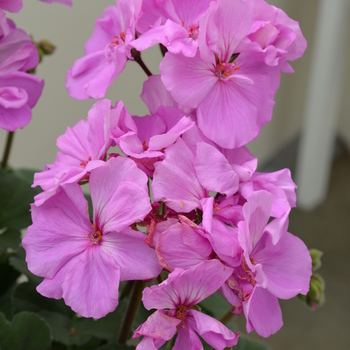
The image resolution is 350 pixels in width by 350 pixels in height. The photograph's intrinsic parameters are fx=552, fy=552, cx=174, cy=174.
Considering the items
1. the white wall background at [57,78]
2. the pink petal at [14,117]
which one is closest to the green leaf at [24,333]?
the pink petal at [14,117]

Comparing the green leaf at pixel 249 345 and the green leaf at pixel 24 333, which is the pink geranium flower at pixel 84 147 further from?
the green leaf at pixel 249 345

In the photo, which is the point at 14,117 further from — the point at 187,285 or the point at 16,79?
the point at 187,285

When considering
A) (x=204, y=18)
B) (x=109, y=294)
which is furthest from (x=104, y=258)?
(x=204, y=18)

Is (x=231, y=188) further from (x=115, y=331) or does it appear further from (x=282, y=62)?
(x=115, y=331)

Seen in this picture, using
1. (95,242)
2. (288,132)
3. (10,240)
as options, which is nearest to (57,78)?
(10,240)

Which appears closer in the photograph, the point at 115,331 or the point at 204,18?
the point at 204,18

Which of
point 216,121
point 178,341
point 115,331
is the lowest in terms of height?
point 115,331

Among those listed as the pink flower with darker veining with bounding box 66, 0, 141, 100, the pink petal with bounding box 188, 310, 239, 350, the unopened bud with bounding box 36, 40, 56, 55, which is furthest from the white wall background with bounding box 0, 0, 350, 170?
the pink petal with bounding box 188, 310, 239, 350
